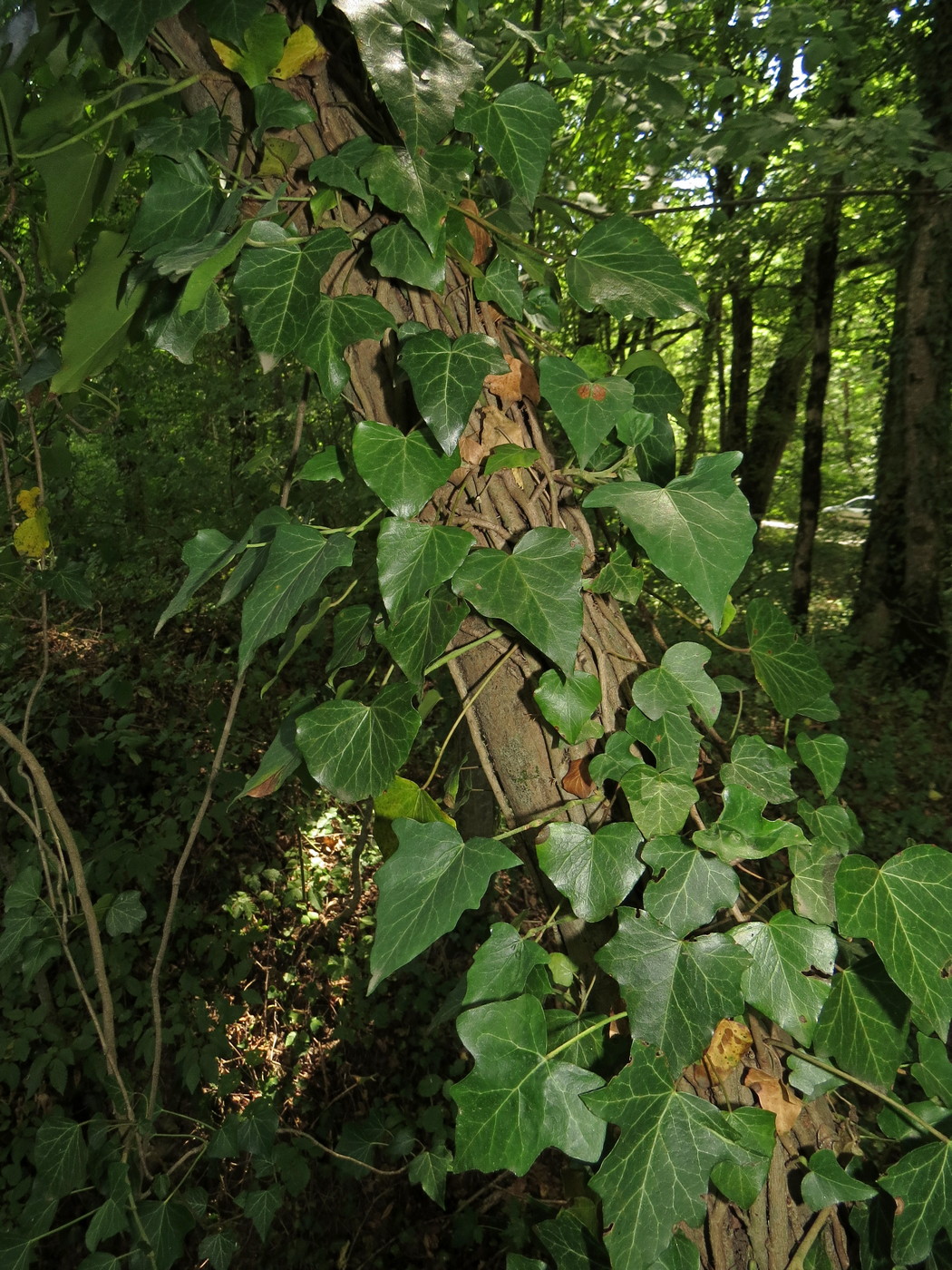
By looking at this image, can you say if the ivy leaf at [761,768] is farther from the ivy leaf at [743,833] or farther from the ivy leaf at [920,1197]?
the ivy leaf at [920,1197]

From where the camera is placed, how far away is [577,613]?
2.52ft

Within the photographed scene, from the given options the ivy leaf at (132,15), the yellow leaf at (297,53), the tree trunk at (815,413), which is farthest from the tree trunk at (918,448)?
the ivy leaf at (132,15)

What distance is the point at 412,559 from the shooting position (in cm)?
79

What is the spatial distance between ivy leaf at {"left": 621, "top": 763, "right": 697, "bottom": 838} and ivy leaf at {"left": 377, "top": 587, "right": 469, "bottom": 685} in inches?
9.5

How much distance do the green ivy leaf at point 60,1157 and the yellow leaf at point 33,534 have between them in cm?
123

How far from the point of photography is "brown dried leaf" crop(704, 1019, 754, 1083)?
805 millimetres

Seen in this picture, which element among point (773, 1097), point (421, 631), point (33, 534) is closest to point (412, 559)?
point (421, 631)

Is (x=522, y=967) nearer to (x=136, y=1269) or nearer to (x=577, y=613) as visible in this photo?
(x=577, y=613)

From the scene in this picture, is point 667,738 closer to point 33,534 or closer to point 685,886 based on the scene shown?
point 685,886

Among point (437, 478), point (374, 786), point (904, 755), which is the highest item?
point (437, 478)

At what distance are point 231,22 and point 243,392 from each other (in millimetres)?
4687

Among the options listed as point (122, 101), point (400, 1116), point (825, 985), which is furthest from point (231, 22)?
point (400, 1116)

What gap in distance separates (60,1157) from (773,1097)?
5.09 feet

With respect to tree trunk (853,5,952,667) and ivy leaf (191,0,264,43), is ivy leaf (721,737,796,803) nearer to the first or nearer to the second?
ivy leaf (191,0,264,43)
